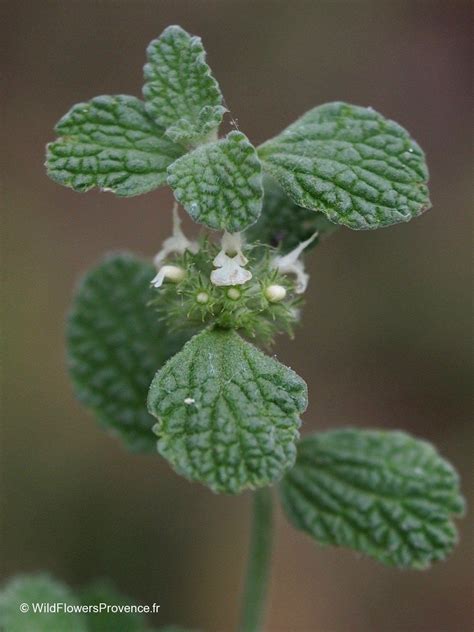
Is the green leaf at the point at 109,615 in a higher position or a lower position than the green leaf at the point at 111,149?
lower

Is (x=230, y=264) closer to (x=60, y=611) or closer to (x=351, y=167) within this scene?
(x=351, y=167)

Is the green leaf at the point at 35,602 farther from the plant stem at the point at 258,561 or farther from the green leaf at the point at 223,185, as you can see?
the green leaf at the point at 223,185

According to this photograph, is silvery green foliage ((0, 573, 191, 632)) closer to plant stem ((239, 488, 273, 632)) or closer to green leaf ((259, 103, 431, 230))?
plant stem ((239, 488, 273, 632))

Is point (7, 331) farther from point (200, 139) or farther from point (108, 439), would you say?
point (200, 139)

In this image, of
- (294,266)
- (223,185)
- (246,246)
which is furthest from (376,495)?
(223,185)

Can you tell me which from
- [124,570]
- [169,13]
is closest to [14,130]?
[169,13]

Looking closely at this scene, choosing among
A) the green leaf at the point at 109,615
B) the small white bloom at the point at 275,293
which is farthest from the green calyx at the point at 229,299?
the green leaf at the point at 109,615
